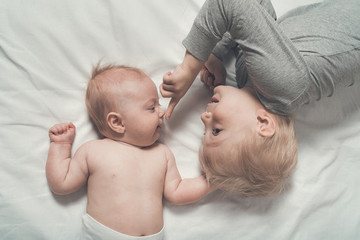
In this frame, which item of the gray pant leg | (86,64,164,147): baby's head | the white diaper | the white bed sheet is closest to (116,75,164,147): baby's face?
(86,64,164,147): baby's head

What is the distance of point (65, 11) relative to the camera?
1017 millimetres

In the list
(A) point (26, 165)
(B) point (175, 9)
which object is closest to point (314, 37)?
(B) point (175, 9)

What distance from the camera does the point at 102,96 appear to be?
3.11ft

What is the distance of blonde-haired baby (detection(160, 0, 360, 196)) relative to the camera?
0.86 m

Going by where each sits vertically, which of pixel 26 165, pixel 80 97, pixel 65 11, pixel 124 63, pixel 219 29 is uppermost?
pixel 219 29

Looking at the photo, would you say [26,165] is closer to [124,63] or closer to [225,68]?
[124,63]

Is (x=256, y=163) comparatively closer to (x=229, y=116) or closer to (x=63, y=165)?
(x=229, y=116)

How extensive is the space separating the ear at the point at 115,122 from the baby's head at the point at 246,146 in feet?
0.86

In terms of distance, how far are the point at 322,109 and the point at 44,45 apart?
3.20 feet

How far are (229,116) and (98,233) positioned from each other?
513 mm

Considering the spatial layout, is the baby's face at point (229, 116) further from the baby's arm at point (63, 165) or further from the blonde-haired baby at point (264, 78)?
the baby's arm at point (63, 165)

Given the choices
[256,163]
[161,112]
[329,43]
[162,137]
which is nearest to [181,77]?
[161,112]

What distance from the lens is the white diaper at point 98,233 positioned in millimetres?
892

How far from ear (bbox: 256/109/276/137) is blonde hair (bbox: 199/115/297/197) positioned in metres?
0.02
